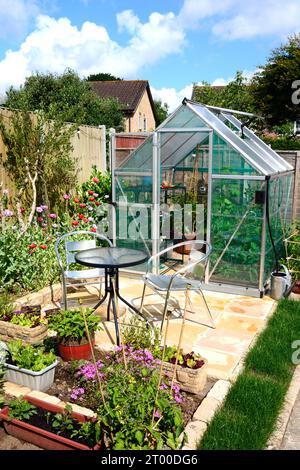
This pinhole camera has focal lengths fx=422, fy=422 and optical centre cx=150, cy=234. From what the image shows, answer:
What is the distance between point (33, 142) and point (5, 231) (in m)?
1.72

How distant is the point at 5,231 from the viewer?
17.8ft

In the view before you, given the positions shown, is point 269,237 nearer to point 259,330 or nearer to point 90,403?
point 259,330

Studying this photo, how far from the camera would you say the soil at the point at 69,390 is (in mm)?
3137

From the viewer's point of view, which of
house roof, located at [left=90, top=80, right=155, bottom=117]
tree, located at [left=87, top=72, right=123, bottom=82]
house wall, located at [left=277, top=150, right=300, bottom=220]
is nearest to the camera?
house wall, located at [left=277, top=150, right=300, bottom=220]

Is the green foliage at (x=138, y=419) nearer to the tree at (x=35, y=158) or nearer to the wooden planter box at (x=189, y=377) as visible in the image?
the wooden planter box at (x=189, y=377)

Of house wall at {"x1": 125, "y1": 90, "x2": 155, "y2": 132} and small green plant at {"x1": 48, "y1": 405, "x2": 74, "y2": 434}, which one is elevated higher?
house wall at {"x1": 125, "y1": 90, "x2": 155, "y2": 132}

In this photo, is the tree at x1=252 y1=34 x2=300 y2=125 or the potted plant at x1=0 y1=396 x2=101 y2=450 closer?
the potted plant at x1=0 y1=396 x2=101 y2=450

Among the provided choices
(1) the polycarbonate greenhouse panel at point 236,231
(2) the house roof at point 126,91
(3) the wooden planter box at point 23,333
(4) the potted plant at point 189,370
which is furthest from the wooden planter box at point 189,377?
→ (2) the house roof at point 126,91

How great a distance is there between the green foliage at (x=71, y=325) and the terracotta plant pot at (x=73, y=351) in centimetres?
4

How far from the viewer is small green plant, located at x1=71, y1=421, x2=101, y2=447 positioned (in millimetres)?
2527

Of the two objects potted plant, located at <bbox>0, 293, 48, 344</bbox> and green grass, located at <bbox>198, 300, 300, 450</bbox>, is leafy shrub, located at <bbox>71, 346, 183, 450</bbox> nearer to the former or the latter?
green grass, located at <bbox>198, 300, 300, 450</bbox>

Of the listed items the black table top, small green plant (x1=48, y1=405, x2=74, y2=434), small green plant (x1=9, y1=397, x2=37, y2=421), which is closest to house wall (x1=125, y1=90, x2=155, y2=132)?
the black table top

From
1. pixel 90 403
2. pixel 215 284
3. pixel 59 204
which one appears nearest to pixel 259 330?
pixel 215 284

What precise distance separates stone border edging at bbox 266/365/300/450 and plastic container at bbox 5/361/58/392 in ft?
5.53
